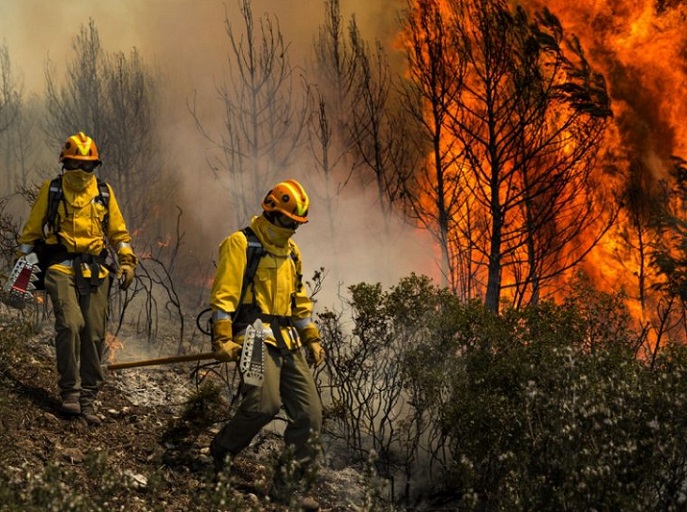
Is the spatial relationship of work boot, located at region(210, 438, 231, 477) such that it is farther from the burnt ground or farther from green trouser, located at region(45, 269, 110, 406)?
green trouser, located at region(45, 269, 110, 406)

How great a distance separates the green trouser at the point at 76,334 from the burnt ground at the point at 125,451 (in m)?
0.25

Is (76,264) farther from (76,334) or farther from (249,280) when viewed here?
(249,280)

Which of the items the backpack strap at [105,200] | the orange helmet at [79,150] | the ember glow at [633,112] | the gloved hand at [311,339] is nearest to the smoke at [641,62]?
the ember glow at [633,112]

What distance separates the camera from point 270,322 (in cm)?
545

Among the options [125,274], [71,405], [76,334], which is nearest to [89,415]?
[71,405]

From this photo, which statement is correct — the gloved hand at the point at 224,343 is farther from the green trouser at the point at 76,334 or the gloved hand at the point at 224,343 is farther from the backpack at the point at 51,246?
the backpack at the point at 51,246

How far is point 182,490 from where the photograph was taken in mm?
5641

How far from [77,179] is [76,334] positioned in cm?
104

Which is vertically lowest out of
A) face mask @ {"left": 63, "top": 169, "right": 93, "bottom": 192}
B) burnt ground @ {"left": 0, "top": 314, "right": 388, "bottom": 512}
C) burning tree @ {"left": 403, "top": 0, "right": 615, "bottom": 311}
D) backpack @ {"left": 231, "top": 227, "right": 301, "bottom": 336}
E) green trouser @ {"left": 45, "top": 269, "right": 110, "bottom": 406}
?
burnt ground @ {"left": 0, "top": 314, "right": 388, "bottom": 512}

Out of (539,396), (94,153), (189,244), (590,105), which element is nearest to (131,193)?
(189,244)

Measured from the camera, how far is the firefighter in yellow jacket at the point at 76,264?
6020 mm

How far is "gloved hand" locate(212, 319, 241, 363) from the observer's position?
5152 millimetres

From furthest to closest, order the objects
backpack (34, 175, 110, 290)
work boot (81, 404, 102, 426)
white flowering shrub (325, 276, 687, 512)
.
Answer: work boot (81, 404, 102, 426), backpack (34, 175, 110, 290), white flowering shrub (325, 276, 687, 512)

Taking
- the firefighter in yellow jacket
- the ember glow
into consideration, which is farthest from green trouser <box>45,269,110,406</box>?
the ember glow
